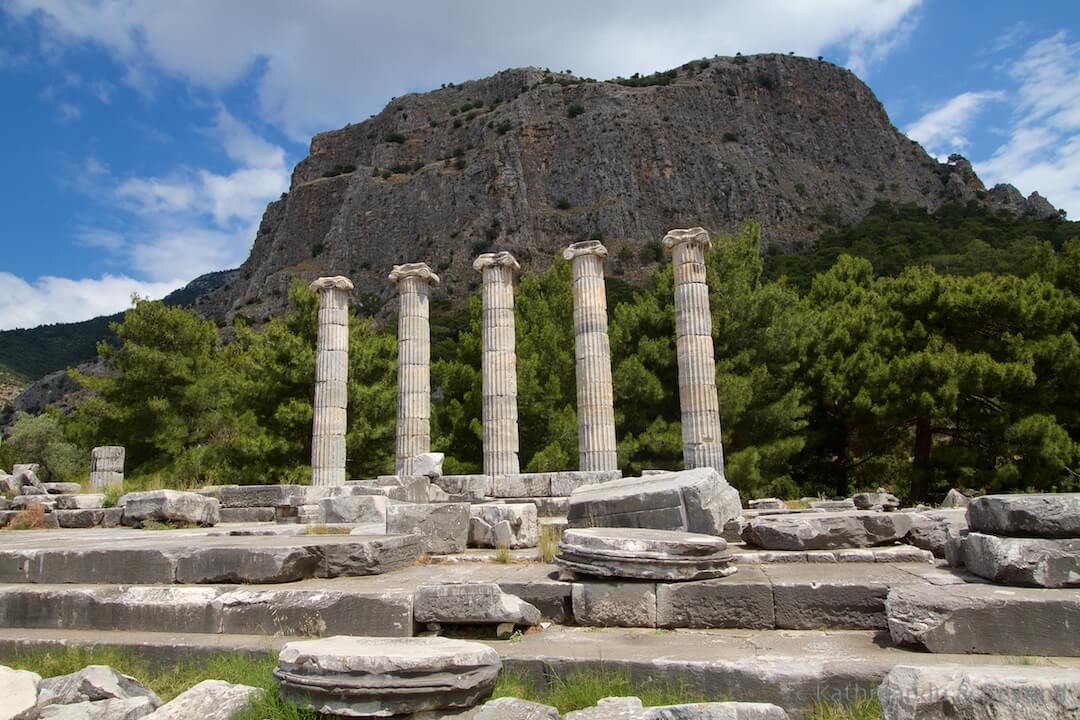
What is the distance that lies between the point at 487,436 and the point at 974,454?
12.3 meters

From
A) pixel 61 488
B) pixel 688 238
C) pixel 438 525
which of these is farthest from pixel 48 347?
pixel 438 525

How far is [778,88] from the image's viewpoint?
→ 9769cm

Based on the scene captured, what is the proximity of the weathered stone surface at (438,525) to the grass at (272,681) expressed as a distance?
9.15ft

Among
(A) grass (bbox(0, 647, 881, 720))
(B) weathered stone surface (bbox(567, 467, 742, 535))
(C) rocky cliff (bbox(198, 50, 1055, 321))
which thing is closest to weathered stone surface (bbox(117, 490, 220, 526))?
(A) grass (bbox(0, 647, 881, 720))

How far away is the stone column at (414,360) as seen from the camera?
60.2ft

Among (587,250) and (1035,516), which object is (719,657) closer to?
(1035,516)

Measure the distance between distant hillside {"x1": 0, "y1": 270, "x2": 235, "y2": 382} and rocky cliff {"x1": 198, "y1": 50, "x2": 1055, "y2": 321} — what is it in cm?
1593

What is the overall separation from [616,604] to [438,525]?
9.90ft

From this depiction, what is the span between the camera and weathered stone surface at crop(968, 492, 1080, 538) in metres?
4.77

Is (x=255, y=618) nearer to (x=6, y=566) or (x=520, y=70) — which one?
(x=6, y=566)

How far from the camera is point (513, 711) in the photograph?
3.56 metres

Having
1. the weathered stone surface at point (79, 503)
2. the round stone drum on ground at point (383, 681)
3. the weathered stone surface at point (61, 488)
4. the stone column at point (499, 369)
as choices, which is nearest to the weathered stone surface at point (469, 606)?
the round stone drum on ground at point (383, 681)

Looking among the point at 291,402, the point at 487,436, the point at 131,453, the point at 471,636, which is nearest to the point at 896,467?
the point at 487,436

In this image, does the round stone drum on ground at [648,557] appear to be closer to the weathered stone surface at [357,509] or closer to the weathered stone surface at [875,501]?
the weathered stone surface at [357,509]
